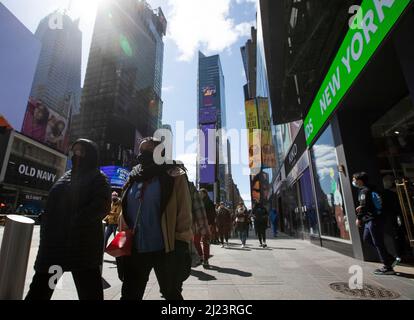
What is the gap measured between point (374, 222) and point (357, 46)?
3.55 meters

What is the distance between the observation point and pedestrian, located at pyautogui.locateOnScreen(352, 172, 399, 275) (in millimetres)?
4414

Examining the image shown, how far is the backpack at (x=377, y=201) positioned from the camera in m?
4.52

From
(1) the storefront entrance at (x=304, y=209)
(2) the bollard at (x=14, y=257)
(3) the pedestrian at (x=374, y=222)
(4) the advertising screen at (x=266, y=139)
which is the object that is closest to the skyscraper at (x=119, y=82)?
(4) the advertising screen at (x=266, y=139)

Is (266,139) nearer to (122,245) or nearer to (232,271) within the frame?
(232,271)

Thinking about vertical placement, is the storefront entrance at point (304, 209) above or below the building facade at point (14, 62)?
below

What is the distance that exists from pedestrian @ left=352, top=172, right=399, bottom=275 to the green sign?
2.46 m

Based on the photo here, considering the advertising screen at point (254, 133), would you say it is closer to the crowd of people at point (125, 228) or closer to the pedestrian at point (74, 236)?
the crowd of people at point (125, 228)

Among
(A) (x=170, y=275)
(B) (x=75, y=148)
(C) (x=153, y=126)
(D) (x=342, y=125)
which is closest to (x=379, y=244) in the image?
(D) (x=342, y=125)

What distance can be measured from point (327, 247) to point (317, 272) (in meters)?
4.22

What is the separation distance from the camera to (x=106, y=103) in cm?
8212

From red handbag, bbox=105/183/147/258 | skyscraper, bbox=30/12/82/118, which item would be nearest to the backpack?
red handbag, bbox=105/183/147/258

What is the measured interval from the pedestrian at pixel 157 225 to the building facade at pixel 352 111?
400cm

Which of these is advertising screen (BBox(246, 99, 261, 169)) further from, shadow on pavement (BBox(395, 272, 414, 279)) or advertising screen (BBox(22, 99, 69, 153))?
advertising screen (BBox(22, 99, 69, 153))
